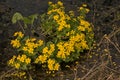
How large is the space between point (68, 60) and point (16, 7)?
1471mm

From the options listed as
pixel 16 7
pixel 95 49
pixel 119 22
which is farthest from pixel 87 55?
pixel 16 7

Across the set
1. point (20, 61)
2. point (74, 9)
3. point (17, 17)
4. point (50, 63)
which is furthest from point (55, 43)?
point (74, 9)

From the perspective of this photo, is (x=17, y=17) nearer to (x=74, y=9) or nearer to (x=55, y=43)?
(x=55, y=43)

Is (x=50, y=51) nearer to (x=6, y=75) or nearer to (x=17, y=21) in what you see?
(x=6, y=75)

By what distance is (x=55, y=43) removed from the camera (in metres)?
4.44

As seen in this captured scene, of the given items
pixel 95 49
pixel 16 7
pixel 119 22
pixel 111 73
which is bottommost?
pixel 111 73

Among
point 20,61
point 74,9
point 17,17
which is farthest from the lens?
point 74,9

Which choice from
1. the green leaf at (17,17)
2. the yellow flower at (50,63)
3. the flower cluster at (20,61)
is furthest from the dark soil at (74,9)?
the yellow flower at (50,63)

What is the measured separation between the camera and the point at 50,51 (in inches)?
166

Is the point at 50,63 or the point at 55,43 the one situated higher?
the point at 55,43

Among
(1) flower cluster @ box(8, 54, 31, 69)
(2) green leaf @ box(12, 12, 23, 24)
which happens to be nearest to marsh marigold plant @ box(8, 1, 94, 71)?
(1) flower cluster @ box(8, 54, 31, 69)

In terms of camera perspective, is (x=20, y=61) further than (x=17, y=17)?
No

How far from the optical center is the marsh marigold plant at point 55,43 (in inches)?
167

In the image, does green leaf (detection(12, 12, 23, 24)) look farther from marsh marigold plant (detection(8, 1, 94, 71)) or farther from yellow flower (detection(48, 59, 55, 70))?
yellow flower (detection(48, 59, 55, 70))
